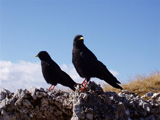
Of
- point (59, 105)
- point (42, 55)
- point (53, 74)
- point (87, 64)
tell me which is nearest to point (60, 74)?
point (53, 74)

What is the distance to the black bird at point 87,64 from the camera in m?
5.70

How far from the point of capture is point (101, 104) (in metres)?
4.73

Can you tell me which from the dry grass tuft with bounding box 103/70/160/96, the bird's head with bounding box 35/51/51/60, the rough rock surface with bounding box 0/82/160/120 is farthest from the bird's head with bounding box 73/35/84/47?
the dry grass tuft with bounding box 103/70/160/96

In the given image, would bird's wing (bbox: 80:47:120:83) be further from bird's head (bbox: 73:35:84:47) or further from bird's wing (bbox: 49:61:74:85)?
bird's wing (bbox: 49:61:74:85)

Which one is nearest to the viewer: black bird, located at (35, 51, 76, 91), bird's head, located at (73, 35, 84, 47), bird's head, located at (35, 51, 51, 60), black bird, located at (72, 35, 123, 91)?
black bird, located at (72, 35, 123, 91)

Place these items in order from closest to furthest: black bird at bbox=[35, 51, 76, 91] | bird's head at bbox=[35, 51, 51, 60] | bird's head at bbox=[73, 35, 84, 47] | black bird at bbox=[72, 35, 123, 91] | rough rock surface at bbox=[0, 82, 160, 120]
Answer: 1. rough rock surface at bbox=[0, 82, 160, 120]
2. black bird at bbox=[72, 35, 123, 91]
3. bird's head at bbox=[73, 35, 84, 47]
4. black bird at bbox=[35, 51, 76, 91]
5. bird's head at bbox=[35, 51, 51, 60]

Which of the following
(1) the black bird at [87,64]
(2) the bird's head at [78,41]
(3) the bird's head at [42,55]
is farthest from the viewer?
(3) the bird's head at [42,55]

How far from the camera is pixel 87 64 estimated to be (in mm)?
5719

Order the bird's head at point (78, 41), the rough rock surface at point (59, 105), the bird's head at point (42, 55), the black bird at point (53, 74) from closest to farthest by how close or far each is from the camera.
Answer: the rough rock surface at point (59, 105) → the bird's head at point (78, 41) → the black bird at point (53, 74) → the bird's head at point (42, 55)

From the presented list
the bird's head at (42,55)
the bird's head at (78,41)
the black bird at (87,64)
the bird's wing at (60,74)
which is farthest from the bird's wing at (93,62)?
the bird's head at (42,55)

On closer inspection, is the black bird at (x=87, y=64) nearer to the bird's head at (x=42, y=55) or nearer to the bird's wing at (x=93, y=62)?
the bird's wing at (x=93, y=62)

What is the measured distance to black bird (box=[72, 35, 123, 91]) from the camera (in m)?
5.70

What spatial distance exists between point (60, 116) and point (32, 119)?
79 centimetres

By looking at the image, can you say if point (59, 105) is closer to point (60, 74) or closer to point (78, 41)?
point (78, 41)
